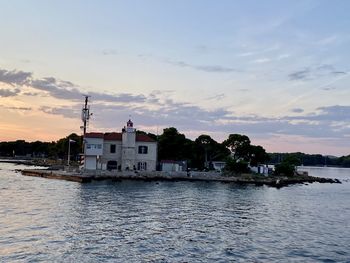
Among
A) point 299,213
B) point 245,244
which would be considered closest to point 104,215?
point 245,244

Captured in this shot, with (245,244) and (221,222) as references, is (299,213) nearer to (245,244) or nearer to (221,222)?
(221,222)

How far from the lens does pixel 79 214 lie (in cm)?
3266

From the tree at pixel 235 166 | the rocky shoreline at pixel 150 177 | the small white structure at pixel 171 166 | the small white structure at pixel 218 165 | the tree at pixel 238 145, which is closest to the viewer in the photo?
the rocky shoreline at pixel 150 177

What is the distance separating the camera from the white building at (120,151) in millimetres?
77000

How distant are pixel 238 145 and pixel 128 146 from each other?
43.8 metres

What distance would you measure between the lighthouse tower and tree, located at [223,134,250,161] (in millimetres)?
41359

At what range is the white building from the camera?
253 feet

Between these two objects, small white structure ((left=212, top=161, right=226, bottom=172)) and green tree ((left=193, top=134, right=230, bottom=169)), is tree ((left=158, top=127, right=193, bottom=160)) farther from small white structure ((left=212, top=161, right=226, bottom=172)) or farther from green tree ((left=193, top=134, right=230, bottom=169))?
Result: green tree ((left=193, top=134, right=230, bottom=169))

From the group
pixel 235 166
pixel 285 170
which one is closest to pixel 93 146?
pixel 235 166

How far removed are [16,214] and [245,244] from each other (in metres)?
17.3

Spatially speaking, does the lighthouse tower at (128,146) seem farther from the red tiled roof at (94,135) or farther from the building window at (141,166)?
the red tiled roof at (94,135)

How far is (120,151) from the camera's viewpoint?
8038 cm

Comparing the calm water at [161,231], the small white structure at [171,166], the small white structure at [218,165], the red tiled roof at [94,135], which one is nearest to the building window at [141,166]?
the small white structure at [171,166]

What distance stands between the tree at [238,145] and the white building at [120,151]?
124 ft
